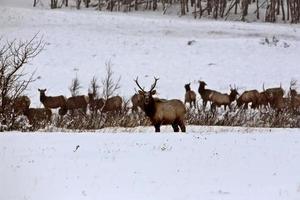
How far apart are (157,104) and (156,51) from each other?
75.5 ft

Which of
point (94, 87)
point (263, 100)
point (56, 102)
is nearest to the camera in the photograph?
point (56, 102)

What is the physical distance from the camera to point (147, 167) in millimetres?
12500

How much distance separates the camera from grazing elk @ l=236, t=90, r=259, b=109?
2947cm

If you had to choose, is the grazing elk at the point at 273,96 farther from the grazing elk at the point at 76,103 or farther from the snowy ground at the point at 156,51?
the grazing elk at the point at 76,103

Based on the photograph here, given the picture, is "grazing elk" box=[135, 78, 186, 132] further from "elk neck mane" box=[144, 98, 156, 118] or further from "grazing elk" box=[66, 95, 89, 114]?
"grazing elk" box=[66, 95, 89, 114]

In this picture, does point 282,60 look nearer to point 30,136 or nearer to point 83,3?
point 30,136

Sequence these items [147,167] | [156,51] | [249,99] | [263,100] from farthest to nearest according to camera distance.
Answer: [156,51], [249,99], [263,100], [147,167]

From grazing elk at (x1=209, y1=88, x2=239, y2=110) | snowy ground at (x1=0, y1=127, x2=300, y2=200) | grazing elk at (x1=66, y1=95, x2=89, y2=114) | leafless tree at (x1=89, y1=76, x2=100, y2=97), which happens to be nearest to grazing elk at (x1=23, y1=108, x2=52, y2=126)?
grazing elk at (x1=66, y1=95, x2=89, y2=114)

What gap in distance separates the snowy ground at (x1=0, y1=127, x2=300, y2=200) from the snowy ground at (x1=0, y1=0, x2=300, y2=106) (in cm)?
1677

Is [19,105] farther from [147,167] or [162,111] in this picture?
[147,167]

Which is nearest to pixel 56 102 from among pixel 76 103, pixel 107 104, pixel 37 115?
pixel 76 103

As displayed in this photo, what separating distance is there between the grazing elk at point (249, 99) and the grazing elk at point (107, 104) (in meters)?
6.22

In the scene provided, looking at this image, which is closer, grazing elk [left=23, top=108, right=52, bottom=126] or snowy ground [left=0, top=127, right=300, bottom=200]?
snowy ground [left=0, top=127, right=300, bottom=200]

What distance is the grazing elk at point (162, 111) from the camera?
18.5m
